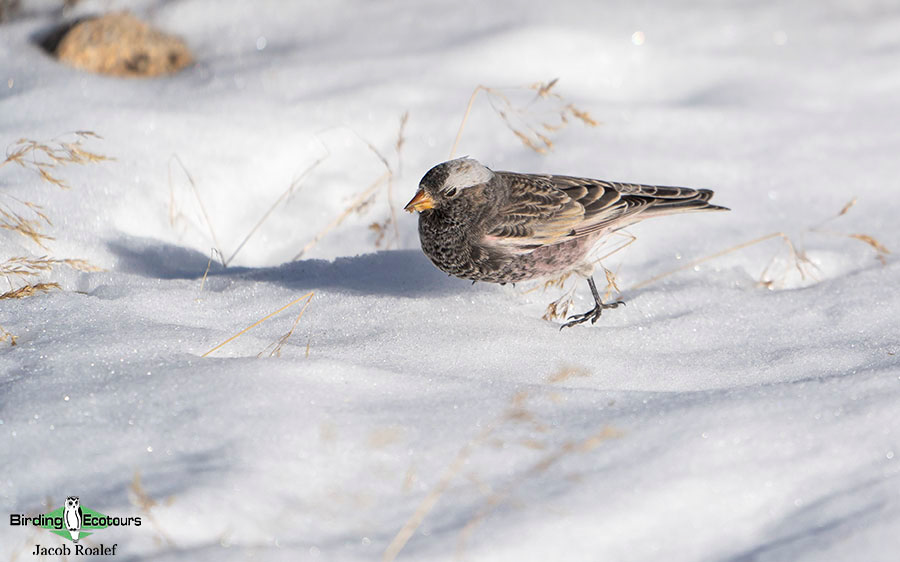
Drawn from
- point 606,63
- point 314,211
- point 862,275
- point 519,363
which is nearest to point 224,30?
point 314,211

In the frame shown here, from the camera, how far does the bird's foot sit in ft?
12.5

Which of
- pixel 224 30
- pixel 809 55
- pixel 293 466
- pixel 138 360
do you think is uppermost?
pixel 224 30

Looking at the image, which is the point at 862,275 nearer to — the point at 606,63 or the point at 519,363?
the point at 519,363

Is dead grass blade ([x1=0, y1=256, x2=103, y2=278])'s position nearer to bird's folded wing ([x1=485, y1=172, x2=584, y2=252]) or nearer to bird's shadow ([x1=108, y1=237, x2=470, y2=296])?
bird's shadow ([x1=108, y1=237, x2=470, y2=296])

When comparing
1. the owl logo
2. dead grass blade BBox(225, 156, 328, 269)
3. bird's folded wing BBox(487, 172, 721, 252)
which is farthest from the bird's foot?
the owl logo

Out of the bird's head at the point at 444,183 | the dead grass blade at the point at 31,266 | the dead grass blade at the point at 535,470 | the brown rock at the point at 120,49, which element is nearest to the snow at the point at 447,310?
the dead grass blade at the point at 535,470

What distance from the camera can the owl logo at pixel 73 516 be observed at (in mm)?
2229

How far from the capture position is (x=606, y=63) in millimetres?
6410

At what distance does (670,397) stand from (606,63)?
4.18 meters

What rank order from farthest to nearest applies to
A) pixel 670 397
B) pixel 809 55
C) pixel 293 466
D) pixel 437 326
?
pixel 809 55 < pixel 437 326 < pixel 670 397 < pixel 293 466

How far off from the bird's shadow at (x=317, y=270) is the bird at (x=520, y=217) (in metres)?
0.38

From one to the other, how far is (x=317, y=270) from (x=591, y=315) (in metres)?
1.44

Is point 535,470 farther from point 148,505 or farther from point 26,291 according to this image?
point 26,291

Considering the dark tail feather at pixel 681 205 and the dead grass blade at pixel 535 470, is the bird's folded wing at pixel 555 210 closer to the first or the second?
the dark tail feather at pixel 681 205
